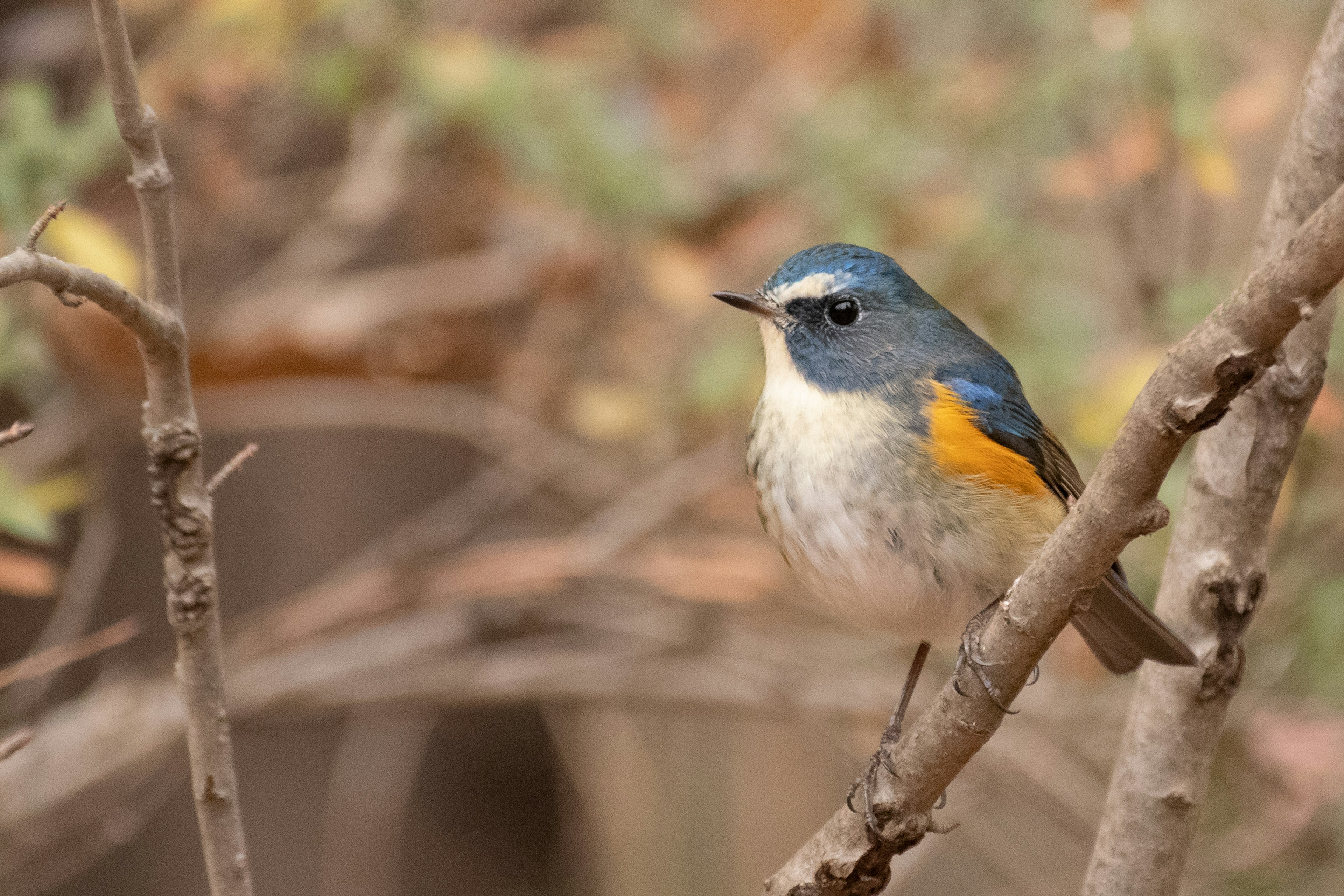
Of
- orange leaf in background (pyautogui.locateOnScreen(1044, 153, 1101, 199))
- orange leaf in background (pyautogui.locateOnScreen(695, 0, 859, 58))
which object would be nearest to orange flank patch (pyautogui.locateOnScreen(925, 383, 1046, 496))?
orange leaf in background (pyautogui.locateOnScreen(1044, 153, 1101, 199))

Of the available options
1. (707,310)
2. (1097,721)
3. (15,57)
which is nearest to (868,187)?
(707,310)

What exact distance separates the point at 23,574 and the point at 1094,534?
74.9 inches

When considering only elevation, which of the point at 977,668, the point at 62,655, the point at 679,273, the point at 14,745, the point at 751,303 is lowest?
the point at 977,668

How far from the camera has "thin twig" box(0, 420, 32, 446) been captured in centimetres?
120

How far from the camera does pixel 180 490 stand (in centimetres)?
138

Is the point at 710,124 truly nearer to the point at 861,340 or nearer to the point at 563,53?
the point at 563,53

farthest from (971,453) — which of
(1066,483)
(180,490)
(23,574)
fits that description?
(23,574)

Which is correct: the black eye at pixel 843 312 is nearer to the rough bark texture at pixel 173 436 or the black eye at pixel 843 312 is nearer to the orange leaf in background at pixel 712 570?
the rough bark texture at pixel 173 436

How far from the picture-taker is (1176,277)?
332 cm

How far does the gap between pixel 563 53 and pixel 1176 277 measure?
199cm

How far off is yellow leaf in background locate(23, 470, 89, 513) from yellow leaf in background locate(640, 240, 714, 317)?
160 cm

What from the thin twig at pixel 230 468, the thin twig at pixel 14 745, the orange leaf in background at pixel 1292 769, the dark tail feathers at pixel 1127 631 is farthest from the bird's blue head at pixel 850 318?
the orange leaf in background at pixel 1292 769

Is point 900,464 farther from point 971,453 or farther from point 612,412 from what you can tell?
point 612,412

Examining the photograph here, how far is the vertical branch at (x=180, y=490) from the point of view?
49.6 inches
